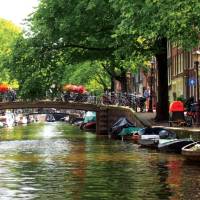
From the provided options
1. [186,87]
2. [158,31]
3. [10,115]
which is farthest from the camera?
[10,115]

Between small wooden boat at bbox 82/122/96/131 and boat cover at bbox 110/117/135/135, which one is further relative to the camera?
small wooden boat at bbox 82/122/96/131

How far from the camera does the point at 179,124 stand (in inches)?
1658

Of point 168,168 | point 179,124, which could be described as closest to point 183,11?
point 168,168

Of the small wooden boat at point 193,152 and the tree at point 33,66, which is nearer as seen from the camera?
the small wooden boat at point 193,152

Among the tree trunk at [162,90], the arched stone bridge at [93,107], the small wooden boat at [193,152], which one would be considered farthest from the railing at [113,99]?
the small wooden boat at [193,152]

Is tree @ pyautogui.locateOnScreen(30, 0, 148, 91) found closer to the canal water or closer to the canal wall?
the canal water

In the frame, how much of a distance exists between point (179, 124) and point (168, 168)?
1429 cm

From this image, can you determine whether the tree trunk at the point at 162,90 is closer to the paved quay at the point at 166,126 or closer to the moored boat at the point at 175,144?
the paved quay at the point at 166,126

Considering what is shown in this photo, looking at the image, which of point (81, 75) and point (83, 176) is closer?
point (83, 176)

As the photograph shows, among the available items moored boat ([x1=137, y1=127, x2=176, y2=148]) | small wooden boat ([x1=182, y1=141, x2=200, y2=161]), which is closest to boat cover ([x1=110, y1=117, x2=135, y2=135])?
moored boat ([x1=137, y1=127, x2=176, y2=148])

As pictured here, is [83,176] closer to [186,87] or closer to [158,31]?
[158,31]

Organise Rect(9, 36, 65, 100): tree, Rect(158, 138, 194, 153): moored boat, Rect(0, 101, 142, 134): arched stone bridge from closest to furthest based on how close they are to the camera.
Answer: Rect(158, 138, 194, 153): moored boat → Rect(9, 36, 65, 100): tree → Rect(0, 101, 142, 134): arched stone bridge

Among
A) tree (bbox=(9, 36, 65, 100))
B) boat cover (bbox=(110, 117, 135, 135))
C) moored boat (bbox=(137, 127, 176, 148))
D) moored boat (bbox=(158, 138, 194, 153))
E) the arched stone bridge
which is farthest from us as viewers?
the arched stone bridge

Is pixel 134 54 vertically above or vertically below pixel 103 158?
above
